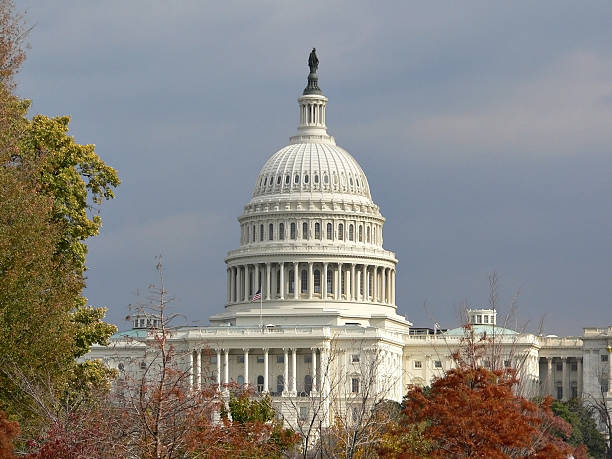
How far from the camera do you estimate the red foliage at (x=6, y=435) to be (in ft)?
177

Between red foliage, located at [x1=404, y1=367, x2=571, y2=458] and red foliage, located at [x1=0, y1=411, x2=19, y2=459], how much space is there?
54.2 feet

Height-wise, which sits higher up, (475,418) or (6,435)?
(475,418)

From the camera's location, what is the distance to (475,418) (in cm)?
6569

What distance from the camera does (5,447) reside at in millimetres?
54062

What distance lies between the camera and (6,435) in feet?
184

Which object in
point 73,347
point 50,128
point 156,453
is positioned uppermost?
point 50,128

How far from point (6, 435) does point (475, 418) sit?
18.2 metres

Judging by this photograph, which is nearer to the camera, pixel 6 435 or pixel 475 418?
pixel 6 435

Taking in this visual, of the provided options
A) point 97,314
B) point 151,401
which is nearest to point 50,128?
point 97,314

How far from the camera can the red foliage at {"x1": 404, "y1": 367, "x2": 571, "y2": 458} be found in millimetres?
65562

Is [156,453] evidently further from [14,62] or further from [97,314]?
[97,314]

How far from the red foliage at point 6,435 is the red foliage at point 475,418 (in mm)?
16509

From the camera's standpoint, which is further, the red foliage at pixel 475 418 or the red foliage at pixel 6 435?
the red foliage at pixel 475 418

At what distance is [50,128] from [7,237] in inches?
570
